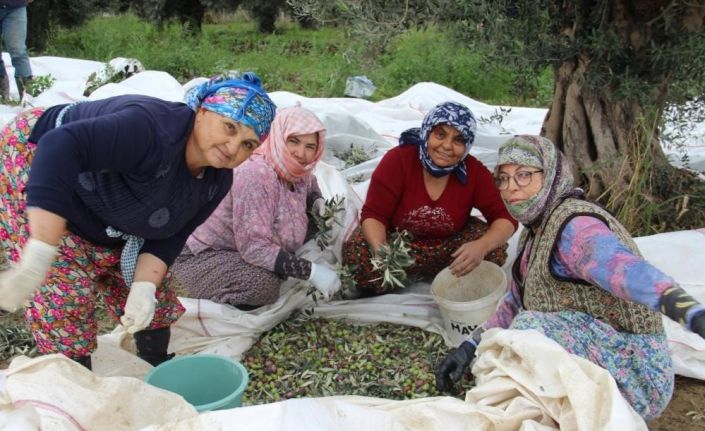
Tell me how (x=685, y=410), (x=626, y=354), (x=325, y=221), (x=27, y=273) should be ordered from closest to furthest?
(x=27, y=273), (x=626, y=354), (x=685, y=410), (x=325, y=221)

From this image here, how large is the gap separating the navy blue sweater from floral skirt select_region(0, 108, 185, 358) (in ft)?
0.17

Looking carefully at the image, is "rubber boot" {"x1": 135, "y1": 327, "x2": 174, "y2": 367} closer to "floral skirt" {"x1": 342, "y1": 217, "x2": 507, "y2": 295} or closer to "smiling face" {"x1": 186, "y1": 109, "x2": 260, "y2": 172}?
"smiling face" {"x1": 186, "y1": 109, "x2": 260, "y2": 172}

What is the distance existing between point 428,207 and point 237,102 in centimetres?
144

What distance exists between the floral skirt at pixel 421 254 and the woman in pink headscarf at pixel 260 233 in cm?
33

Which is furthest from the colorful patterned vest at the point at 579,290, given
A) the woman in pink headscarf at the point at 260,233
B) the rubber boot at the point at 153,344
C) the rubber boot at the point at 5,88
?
the rubber boot at the point at 5,88

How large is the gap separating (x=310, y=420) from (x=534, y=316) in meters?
0.93

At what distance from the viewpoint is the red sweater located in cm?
318

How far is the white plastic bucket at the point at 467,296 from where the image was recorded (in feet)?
9.03

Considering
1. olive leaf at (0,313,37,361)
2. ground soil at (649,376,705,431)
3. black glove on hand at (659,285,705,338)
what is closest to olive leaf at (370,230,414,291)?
ground soil at (649,376,705,431)

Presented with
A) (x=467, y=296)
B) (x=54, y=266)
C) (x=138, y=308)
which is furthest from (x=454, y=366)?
(x=54, y=266)

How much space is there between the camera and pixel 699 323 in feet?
5.00

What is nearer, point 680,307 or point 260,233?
point 680,307

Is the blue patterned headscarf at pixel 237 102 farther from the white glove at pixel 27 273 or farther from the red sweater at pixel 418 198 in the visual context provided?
the red sweater at pixel 418 198

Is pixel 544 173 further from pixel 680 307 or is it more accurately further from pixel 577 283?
pixel 680 307
